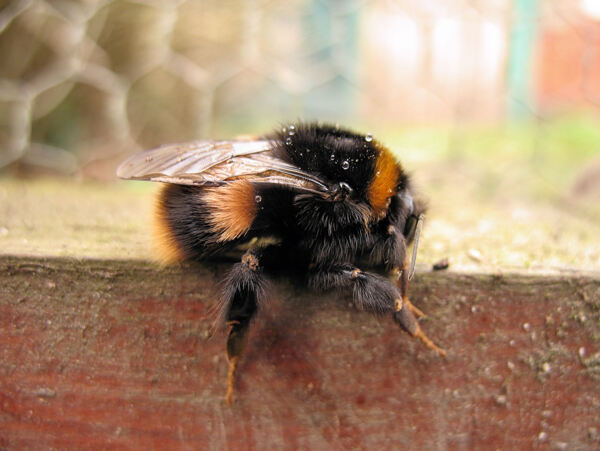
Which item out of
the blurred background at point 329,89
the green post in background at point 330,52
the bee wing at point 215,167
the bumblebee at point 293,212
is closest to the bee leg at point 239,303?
the bumblebee at point 293,212

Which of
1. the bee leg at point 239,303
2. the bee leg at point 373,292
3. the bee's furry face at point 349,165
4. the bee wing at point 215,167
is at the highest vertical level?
the bee's furry face at point 349,165

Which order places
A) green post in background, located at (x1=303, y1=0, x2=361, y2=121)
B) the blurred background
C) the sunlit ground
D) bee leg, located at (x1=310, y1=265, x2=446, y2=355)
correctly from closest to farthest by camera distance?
bee leg, located at (x1=310, y1=265, x2=446, y2=355), the sunlit ground, the blurred background, green post in background, located at (x1=303, y1=0, x2=361, y2=121)

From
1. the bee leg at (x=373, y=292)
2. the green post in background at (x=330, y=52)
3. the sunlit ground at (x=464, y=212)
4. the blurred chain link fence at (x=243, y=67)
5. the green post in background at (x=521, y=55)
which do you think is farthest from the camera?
the green post in background at (x=330, y=52)

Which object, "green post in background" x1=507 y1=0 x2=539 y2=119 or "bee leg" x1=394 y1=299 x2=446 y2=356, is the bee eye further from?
"green post in background" x1=507 y1=0 x2=539 y2=119

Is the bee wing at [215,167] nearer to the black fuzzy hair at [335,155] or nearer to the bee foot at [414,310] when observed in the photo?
the black fuzzy hair at [335,155]

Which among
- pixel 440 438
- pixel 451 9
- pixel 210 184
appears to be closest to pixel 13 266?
pixel 210 184

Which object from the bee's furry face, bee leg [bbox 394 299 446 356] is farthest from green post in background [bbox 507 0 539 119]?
bee leg [bbox 394 299 446 356]
